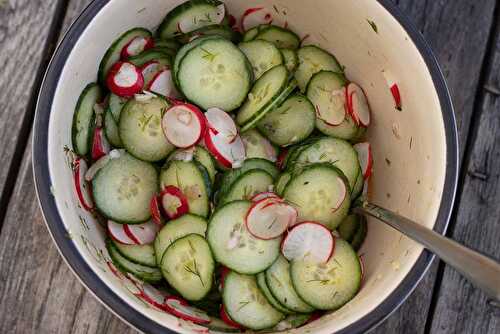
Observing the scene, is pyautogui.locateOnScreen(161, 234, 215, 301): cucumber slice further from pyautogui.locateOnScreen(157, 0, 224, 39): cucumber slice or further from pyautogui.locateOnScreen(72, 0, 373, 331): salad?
pyautogui.locateOnScreen(157, 0, 224, 39): cucumber slice

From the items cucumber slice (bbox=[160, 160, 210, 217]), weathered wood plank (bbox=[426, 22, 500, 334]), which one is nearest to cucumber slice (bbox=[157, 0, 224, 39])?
cucumber slice (bbox=[160, 160, 210, 217])

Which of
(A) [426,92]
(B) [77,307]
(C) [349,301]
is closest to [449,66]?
(A) [426,92]

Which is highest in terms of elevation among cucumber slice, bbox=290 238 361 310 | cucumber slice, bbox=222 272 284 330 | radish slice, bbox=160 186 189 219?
radish slice, bbox=160 186 189 219

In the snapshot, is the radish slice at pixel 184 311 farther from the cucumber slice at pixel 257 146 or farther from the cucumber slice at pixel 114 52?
the cucumber slice at pixel 114 52

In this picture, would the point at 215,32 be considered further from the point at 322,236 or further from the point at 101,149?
the point at 322,236

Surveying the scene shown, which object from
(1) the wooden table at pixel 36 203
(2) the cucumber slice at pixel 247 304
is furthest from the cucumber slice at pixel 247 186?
(1) the wooden table at pixel 36 203

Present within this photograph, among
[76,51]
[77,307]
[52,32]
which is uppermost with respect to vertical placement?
[76,51]
